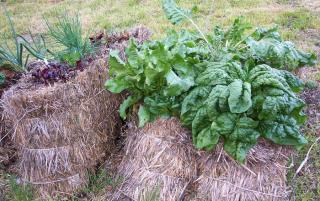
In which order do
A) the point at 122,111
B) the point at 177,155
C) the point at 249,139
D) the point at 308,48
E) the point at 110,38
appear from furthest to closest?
the point at 308,48, the point at 110,38, the point at 122,111, the point at 177,155, the point at 249,139

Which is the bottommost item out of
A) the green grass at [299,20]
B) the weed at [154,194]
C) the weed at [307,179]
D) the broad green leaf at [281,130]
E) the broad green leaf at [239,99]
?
the weed at [307,179]

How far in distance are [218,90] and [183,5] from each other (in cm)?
339

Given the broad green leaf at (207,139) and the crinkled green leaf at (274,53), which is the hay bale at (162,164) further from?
the crinkled green leaf at (274,53)

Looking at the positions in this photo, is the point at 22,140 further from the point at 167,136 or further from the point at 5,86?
the point at 167,136

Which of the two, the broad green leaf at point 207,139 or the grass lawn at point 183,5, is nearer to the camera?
the broad green leaf at point 207,139

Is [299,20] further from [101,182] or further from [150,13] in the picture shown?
[101,182]

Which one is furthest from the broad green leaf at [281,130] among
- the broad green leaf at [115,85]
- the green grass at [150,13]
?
the green grass at [150,13]

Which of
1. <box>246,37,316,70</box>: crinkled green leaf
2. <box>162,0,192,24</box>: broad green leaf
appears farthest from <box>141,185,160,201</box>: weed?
<box>162,0,192,24</box>: broad green leaf

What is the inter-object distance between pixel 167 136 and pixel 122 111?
1.20 ft

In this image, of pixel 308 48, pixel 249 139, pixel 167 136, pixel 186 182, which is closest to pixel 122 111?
pixel 167 136

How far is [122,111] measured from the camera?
8.70ft

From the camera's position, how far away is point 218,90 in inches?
90.0

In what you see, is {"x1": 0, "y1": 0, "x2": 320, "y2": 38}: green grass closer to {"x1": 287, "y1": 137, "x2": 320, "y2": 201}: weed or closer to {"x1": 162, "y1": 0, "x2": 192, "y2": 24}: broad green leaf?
{"x1": 162, "y1": 0, "x2": 192, "y2": 24}: broad green leaf

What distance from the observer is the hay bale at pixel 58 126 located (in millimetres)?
2457
